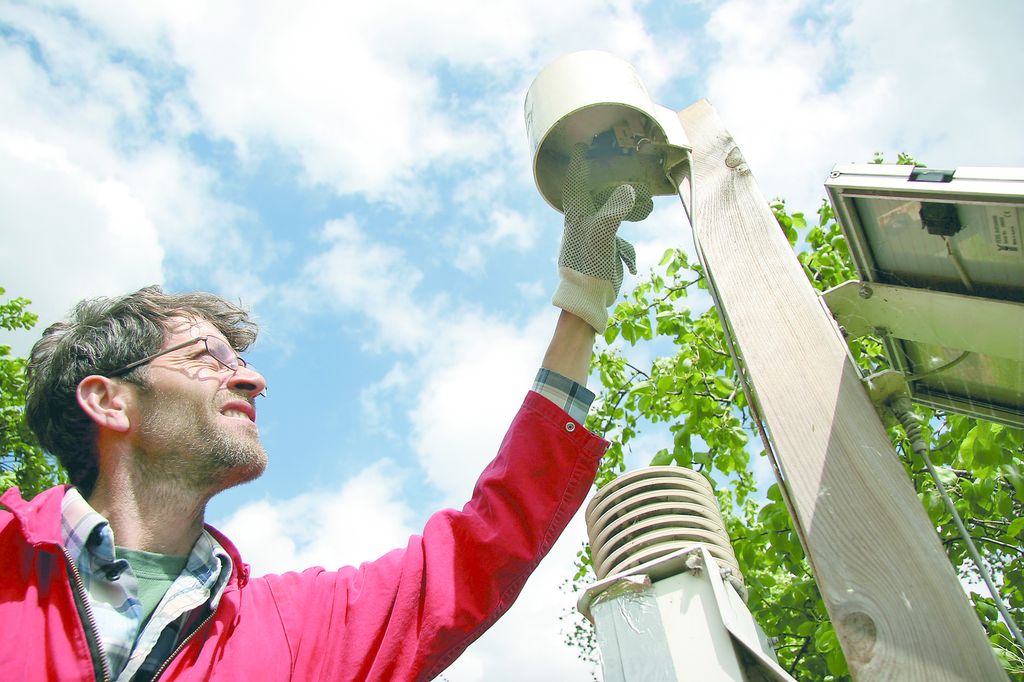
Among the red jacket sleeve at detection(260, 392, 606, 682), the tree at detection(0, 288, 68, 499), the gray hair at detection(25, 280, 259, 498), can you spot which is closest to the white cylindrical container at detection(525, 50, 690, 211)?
the red jacket sleeve at detection(260, 392, 606, 682)

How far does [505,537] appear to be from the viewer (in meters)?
1.55

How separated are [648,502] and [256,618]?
1.07 meters

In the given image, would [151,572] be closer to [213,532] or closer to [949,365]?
[213,532]

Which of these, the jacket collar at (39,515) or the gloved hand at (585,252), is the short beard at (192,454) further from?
the gloved hand at (585,252)

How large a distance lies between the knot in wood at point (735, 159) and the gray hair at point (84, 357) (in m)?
1.83

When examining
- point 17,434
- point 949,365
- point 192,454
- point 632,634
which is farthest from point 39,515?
point 17,434

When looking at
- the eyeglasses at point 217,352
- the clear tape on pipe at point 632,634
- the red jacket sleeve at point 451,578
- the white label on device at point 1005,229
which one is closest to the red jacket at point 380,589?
the red jacket sleeve at point 451,578

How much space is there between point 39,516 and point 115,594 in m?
0.25

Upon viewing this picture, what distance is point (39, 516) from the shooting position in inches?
54.1

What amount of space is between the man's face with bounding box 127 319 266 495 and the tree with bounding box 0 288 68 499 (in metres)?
6.56

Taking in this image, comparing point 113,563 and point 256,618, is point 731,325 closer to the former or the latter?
point 256,618

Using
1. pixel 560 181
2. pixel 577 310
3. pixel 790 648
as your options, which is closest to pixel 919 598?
pixel 577 310

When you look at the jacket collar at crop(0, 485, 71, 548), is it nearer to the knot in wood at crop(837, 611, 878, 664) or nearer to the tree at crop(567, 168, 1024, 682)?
the knot in wood at crop(837, 611, 878, 664)

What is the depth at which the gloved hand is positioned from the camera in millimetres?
1669
